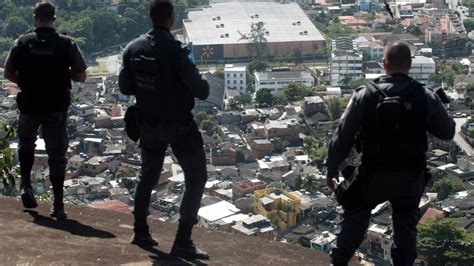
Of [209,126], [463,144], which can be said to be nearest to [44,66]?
[463,144]

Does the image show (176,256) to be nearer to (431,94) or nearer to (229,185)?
(431,94)

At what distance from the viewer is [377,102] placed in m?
2.48

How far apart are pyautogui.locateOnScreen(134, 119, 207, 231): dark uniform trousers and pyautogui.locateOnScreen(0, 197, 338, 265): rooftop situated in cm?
16

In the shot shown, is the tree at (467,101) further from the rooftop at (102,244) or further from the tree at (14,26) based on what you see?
the rooftop at (102,244)

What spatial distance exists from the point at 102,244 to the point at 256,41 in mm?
24074

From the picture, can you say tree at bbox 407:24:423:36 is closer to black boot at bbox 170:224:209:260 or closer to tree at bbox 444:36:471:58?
tree at bbox 444:36:471:58

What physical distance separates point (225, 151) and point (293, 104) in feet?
15.2

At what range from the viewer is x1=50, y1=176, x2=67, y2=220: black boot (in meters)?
3.24

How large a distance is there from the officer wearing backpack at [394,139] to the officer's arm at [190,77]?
1.59 ft

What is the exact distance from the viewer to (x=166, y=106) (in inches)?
112

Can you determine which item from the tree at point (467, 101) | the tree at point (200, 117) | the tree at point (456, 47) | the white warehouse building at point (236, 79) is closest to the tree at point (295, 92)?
the white warehouse building at point (236, 79)

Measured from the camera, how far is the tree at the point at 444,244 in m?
10.6

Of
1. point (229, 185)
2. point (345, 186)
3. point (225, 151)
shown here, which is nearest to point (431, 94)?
point (345, 186)

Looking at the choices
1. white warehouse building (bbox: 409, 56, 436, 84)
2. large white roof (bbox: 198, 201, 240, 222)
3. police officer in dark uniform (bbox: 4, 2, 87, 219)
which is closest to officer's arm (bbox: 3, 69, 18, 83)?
police officer in dark uniform (bbox: 4, 2, 87, 219)
